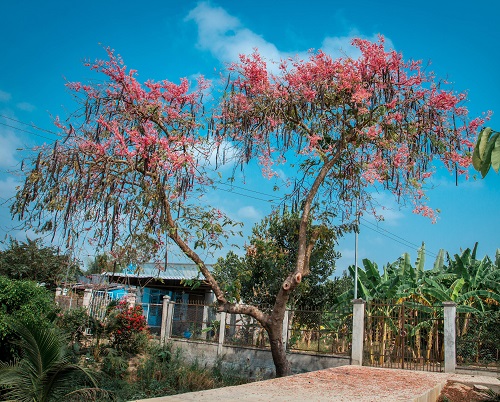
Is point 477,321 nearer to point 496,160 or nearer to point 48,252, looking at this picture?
point 496,160

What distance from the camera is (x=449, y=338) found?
12.9 meters

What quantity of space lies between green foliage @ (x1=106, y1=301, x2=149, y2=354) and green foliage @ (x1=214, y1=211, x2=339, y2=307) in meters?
4.12

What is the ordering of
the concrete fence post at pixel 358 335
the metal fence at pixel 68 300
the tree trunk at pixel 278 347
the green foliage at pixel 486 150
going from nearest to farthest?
1. the green foliage at pixel 486 150
2. the tree trunk at pixel 278 347
3. the concrete fence post at pixel 358 335
4. the metal fence at pixel 68 300

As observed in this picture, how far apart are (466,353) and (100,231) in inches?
438

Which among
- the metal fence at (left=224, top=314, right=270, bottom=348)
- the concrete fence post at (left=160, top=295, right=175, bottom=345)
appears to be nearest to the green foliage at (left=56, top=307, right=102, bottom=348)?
the concrete fence post at (left=160, top=295, right=175, bottom=345)

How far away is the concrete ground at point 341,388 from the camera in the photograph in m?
6.73

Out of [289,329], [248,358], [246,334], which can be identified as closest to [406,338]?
[289,329]

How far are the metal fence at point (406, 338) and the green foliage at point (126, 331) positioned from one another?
7.61 metres

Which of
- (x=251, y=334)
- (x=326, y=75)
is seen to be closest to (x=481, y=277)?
(x=251, y=334)

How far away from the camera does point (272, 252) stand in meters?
20.1

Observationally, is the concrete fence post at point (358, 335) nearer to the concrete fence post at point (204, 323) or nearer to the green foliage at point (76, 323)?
the concrete fence post at point (204, 323)

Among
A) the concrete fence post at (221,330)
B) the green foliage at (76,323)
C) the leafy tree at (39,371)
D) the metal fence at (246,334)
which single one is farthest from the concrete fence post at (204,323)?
the leafy tree at (39,371)

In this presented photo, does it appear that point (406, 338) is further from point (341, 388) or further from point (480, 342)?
point (341, 388)

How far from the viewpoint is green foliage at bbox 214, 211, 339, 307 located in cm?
2019
